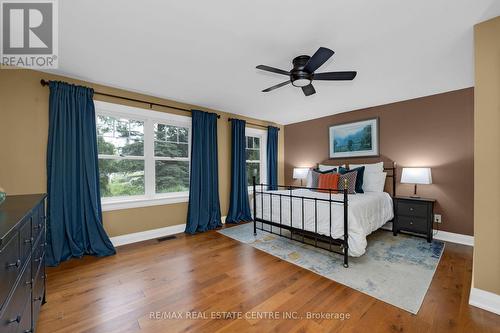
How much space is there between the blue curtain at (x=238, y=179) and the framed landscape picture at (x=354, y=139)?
1962mm

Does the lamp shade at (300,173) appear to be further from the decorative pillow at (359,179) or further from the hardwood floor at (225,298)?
the hardwood floor at (225,298)

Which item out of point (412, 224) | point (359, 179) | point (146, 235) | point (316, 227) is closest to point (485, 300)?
point (316, 227)

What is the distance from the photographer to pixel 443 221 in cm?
336

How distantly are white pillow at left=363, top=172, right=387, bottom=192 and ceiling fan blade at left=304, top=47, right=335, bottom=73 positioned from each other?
8.40 ft

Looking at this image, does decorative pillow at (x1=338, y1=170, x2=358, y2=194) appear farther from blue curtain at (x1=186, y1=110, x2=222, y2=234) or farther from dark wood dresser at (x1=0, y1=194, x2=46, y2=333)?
dark wood dresser at (x1=0, y1=194, x2=46, y2=333)

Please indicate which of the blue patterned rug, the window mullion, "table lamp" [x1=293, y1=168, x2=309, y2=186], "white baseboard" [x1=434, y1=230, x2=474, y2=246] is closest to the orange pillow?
the blue patterned rug

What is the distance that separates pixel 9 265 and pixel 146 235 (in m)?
2.64

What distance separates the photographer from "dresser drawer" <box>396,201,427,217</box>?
125 inches

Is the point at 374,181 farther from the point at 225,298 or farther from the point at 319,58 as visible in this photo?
the point at 225,298

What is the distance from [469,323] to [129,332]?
2466 mm

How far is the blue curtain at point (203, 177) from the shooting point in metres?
3.83

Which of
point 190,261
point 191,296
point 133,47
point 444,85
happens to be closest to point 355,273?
point 191,296

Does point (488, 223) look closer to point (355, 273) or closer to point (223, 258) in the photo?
point (355, 273)

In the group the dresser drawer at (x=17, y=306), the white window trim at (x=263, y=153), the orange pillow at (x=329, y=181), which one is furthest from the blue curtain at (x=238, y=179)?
the dresser drawer at (x=17, y=306)
